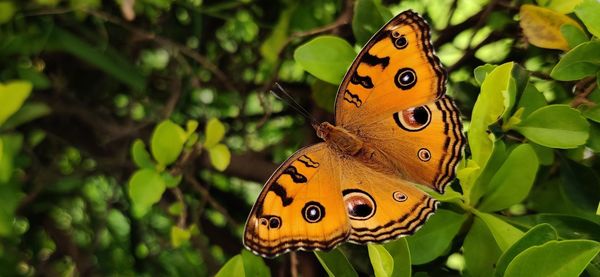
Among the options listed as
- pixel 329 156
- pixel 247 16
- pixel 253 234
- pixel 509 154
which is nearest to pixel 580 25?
pixel 509 154

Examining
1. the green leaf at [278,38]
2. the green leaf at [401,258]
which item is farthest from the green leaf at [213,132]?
the green leaf at [401,258]

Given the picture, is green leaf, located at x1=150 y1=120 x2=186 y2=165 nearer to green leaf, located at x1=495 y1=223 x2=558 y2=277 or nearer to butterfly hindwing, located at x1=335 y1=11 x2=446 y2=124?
butterfly hindwing, located at x1=335 y1=11 x2=446 y2=124

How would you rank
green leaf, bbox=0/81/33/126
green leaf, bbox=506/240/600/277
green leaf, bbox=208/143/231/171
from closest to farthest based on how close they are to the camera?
green leaf, bbox=506/240/600/277 < green leaf, bbox=0/81/33/126 < green leaf, bbox=208/143/231/171

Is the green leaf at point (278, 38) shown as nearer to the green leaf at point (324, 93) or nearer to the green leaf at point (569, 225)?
the green leaf at point (324, 93)

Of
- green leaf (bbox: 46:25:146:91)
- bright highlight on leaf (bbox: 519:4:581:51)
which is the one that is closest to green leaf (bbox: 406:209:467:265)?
bright highlight on leaf (bbox: 519:4:581:51)

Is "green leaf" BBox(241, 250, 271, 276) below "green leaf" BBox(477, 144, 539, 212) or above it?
below

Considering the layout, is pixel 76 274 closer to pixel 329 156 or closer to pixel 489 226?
pixel 329 156

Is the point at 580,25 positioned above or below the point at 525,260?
above
